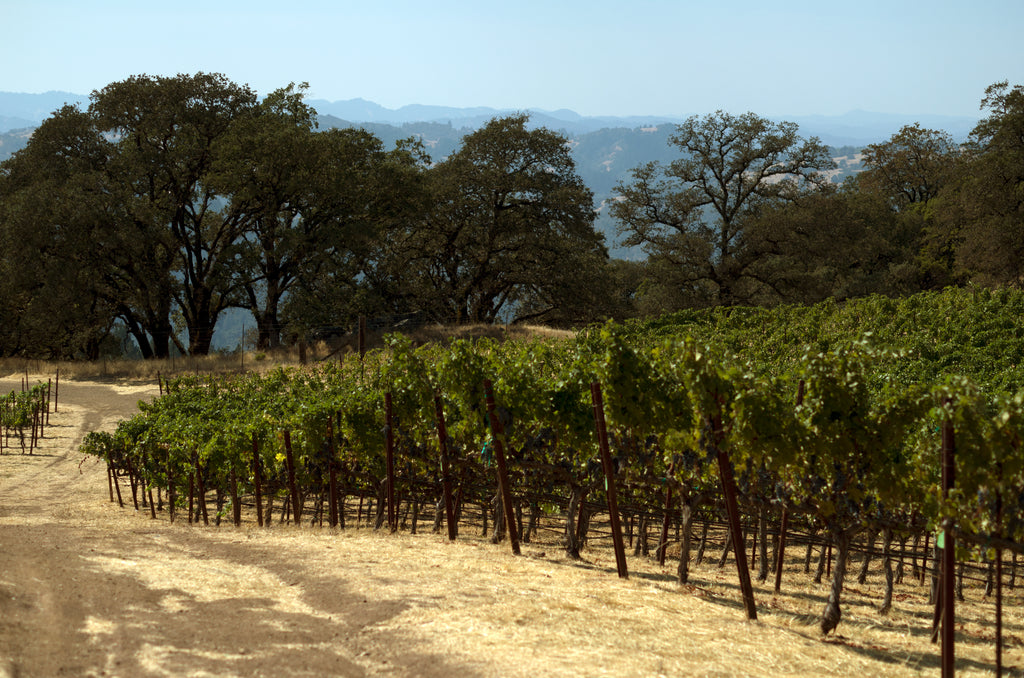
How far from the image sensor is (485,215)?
42.4 m

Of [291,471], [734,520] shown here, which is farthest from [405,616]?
[291,471]

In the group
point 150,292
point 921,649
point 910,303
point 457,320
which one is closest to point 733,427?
point 921,649

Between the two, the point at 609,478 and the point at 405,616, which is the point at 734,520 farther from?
the point at 405,616

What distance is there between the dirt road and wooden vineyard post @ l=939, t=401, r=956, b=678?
3.79 m

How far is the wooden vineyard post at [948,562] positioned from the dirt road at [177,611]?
3.79m

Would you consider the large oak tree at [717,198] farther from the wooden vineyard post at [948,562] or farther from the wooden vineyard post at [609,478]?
the wooden vineyard post at [948,562]

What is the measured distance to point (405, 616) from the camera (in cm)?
794

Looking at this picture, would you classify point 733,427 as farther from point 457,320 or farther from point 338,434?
point 457,320

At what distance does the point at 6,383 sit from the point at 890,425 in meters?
40.2

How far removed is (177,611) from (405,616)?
7.48ft

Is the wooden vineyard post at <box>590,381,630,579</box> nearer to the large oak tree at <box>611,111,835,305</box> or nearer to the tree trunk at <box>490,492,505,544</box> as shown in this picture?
the tree trunk at <box>490,492,505,544</box>

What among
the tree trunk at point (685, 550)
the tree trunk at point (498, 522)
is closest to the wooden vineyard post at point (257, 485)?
the tree trunk at point (498, 522)

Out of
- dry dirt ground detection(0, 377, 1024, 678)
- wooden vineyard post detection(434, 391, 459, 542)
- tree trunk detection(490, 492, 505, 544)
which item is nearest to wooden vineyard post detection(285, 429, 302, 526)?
dry dirt ground detection(0, 377, 1024, 678)

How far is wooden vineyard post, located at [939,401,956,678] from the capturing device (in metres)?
6.44
